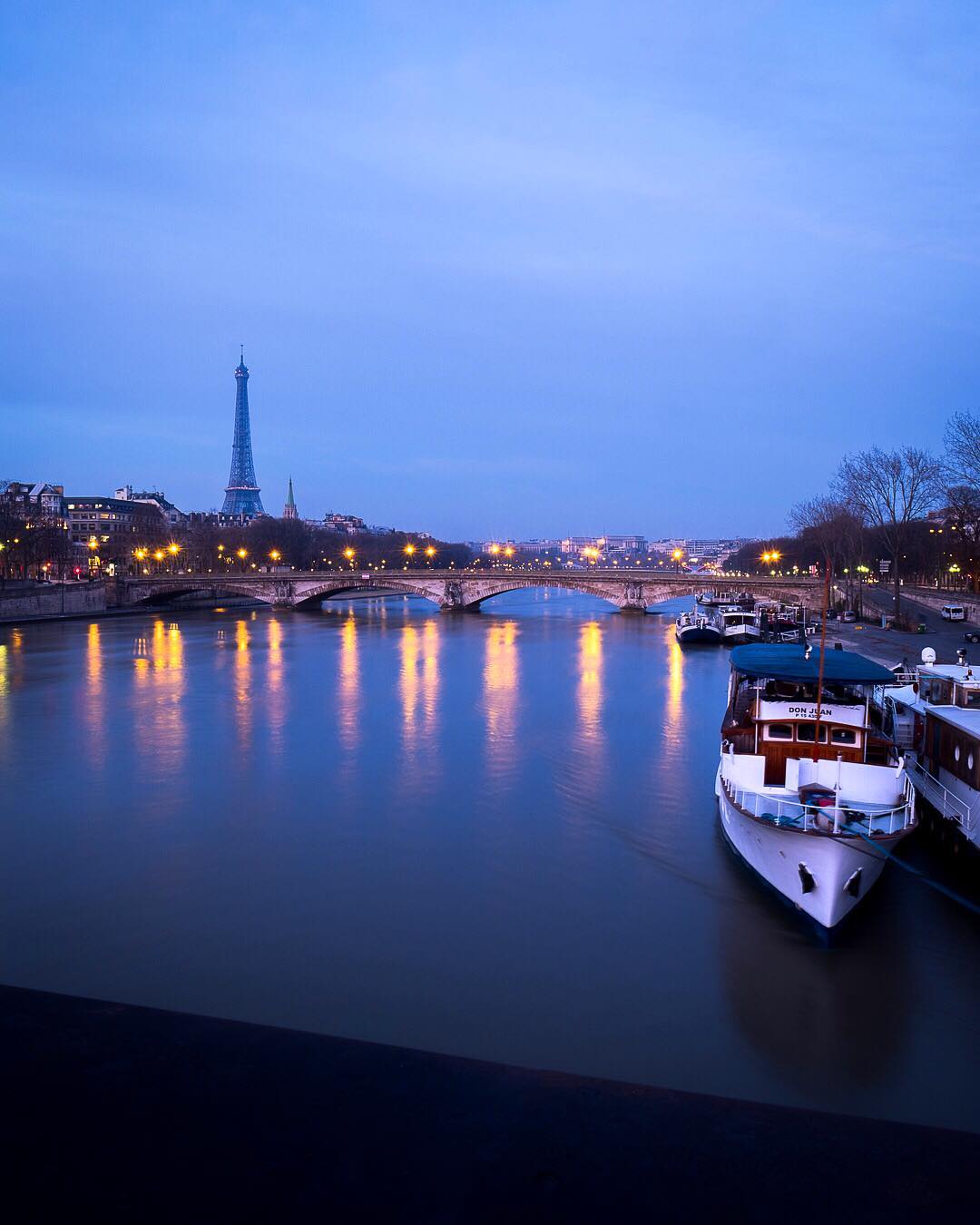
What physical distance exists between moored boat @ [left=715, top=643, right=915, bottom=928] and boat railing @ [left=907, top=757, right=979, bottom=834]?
77 centimetres

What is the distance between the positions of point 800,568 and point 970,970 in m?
69.2

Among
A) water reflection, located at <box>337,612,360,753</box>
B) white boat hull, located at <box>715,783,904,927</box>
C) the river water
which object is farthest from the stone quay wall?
white boat hull, located at <box>715,783,904,927</box>

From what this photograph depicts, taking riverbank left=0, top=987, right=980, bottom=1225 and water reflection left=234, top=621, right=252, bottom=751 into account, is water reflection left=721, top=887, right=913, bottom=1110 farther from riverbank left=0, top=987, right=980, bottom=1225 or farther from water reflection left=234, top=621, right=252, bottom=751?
water reflection left=234, top=621, right=252, bottom=751

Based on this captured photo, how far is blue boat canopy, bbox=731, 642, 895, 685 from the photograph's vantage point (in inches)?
478

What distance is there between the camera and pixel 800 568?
243ft

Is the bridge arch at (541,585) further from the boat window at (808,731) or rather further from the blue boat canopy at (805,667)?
the boat window at (808,731)

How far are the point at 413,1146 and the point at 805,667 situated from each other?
11484 mm

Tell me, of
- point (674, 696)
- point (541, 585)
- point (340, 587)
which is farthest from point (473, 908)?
point (340, 587)

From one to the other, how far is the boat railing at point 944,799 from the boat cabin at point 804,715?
96 centimetres

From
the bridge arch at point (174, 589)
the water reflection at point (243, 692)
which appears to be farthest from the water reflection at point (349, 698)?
the bridge arch at point (174, 589)

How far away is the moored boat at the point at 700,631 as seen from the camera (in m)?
39.3

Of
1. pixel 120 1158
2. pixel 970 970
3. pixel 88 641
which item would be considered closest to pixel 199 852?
pixel 970 970

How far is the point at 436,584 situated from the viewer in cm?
6241

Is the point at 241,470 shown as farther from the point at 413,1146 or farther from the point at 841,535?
the point at 413,1146
